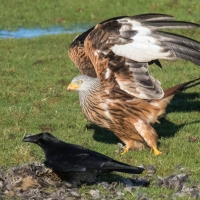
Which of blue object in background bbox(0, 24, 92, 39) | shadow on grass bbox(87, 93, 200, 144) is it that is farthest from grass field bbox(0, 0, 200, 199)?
blue object in background bbox(0, 24, 92, 39)

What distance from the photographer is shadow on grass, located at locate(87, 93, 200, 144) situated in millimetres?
9260

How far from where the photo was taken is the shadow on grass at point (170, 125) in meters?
9.26

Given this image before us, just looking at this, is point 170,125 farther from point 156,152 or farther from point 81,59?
point 81,59

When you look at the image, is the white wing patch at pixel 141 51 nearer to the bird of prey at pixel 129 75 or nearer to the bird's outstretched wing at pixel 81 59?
the bird of prey at pixel 129 75

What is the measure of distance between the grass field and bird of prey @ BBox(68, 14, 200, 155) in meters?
0.41

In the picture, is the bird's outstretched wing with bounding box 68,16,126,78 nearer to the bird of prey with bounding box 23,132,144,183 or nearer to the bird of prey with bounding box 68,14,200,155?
the bird of prey with bounding box 68,14,200,155

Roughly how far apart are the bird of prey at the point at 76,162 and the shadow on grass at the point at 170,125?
7.33 feet

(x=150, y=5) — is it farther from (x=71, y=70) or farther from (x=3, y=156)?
(x=3, y=156)

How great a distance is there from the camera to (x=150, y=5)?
2431 cm

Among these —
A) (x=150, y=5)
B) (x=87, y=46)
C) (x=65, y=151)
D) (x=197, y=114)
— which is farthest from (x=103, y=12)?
(x=65, y=151)

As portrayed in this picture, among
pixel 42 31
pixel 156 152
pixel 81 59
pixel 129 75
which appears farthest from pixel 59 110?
pixel 42 31

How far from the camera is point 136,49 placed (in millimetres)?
8172

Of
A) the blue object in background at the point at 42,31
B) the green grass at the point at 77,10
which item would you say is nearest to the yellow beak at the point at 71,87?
the blue object in background at the point at 42,31

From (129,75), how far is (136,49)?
0.45m
